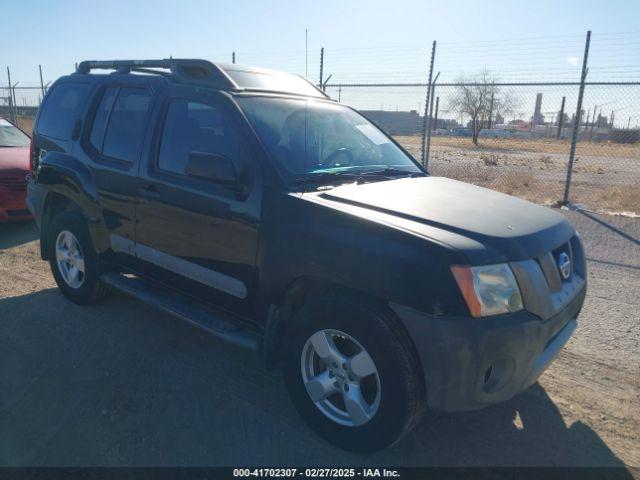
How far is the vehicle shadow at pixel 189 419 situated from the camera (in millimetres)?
2699

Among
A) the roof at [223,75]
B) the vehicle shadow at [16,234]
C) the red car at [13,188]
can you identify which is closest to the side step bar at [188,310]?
the roof at [223,75]

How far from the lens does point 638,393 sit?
10.8 ft

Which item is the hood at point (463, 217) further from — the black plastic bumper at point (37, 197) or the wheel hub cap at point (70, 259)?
the black plastic bumper at point (37, 197)

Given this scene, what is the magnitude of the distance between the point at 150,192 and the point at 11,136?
247 inches

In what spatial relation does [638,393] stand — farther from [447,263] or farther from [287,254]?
[287,254]

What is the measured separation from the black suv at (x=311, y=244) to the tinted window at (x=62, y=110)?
0.03 metres

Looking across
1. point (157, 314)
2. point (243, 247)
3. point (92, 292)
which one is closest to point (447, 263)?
point (243, 247)

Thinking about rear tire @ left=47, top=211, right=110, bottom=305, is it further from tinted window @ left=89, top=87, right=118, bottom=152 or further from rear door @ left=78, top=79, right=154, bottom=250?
tinted window @ left=89, top=87, right=118, bottom=152

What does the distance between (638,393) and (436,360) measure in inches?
74.4

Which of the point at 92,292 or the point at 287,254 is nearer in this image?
the point at 287,254

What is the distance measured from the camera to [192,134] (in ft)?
11.6

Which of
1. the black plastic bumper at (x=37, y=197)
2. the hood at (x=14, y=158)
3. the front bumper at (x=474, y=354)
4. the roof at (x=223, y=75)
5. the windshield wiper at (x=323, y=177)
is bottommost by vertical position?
the front bumper at (x=474, y=354)

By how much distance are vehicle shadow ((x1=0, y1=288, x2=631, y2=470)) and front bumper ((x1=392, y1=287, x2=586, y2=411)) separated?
1.78 feet

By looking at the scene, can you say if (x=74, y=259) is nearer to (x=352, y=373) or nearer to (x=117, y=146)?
(x=117, y=146)
